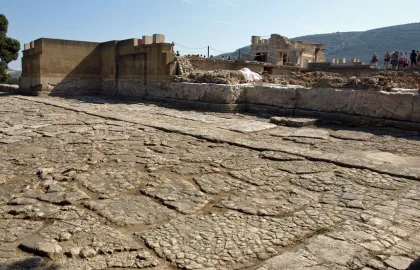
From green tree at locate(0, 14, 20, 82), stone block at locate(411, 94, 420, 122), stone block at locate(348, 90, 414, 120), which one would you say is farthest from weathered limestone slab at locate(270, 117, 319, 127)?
green tree at locate(0, 14, 20, 82)

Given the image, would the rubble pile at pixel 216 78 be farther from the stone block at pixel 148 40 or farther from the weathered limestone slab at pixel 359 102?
the stone block at pixel 148 40

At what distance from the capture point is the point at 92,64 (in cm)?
1558

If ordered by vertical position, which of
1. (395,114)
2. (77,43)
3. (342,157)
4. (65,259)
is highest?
(77,43)

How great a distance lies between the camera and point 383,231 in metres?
2.57

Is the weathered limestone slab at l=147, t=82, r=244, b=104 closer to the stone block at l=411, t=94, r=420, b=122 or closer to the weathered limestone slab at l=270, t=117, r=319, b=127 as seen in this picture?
the weathered limestone slab at l=270, t=117, r=319, b=127

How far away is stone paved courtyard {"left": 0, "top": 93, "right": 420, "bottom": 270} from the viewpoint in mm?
2246

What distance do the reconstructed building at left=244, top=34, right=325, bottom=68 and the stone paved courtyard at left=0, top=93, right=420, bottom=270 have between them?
87.2 ft

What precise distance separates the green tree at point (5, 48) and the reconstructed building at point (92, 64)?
12.9 meters

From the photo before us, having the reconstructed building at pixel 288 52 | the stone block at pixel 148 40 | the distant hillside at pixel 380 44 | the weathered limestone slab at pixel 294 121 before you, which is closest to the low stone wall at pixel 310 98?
the weathered limestone slab at pixel 294 121

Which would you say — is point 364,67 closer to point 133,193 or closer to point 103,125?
point 103,125

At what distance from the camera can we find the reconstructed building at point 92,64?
42.3ft

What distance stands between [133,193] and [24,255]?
1245mm

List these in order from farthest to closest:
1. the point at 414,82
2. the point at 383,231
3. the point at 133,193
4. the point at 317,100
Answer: the point at 414,82, the point at 317,100, the point at 133,193, the point at 383,231

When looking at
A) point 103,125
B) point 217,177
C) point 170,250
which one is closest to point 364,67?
point 103,125
